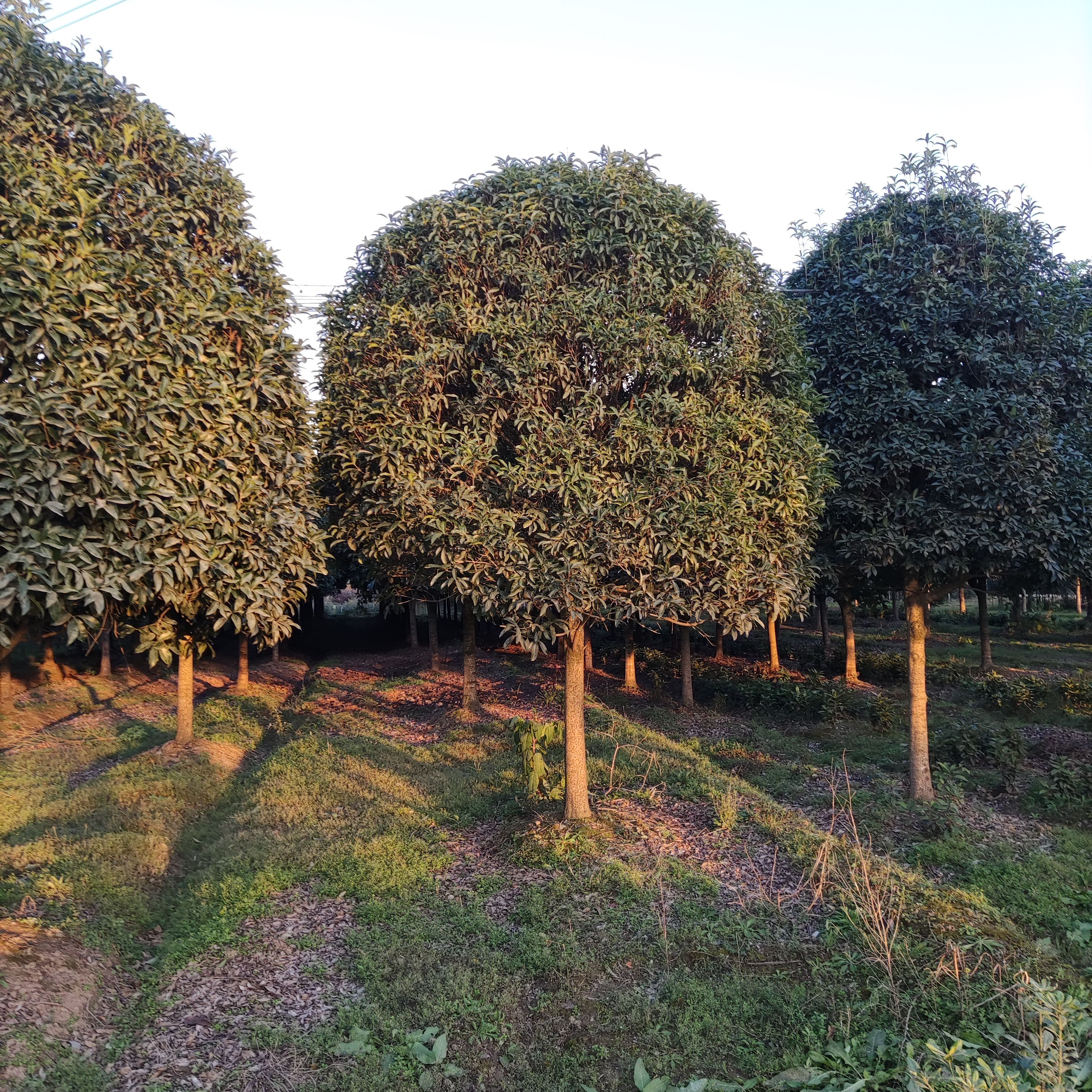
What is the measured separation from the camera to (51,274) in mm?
5121

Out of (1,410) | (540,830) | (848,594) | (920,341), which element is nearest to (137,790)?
(540,830)

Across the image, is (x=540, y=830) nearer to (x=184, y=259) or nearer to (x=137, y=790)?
(x=137, y=790)

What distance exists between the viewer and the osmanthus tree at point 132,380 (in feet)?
16.4

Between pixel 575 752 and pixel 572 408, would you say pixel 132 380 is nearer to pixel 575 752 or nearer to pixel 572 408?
pixel 572 408

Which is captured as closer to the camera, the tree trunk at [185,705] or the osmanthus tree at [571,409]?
the osmanthus tree at [571,409]

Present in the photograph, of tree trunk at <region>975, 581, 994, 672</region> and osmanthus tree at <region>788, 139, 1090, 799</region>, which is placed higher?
osmanthus tree at <region>788, 139, 1090, 799</region>

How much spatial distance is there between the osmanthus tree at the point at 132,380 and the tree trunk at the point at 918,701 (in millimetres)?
8631

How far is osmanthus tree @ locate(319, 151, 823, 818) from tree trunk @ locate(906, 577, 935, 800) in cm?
300

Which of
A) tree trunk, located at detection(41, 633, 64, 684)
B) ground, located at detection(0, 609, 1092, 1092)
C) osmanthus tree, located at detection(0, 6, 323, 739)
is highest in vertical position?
osmanthus tree, located at detection(0, 6, 323, 739)

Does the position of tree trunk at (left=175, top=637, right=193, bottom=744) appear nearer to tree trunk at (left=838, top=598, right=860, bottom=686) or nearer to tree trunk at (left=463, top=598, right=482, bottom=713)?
tree trunk at (left=463, top=598, right=482, bottom=713)

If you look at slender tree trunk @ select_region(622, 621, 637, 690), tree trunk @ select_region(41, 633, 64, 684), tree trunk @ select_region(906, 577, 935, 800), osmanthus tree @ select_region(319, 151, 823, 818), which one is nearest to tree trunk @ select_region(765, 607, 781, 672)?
slender tree trunk @ select_region(622, 621, 637, 690)

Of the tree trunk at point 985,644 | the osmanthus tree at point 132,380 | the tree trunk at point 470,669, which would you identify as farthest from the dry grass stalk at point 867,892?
the tree trunk at point 985,644

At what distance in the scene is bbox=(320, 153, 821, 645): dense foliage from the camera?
7.47 metres

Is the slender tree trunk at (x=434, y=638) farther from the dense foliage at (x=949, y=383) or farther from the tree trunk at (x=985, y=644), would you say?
the tree trunk at (x=985, y=644)
